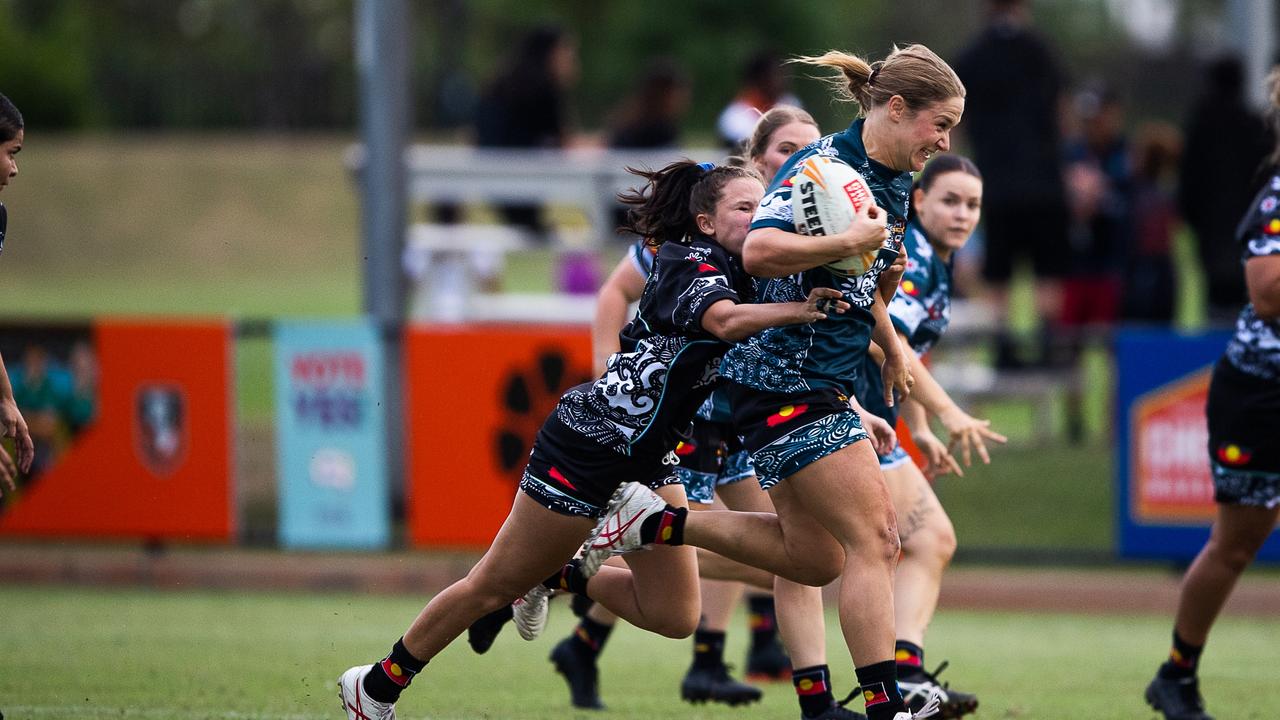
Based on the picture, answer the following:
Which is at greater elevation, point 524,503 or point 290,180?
point 524,503

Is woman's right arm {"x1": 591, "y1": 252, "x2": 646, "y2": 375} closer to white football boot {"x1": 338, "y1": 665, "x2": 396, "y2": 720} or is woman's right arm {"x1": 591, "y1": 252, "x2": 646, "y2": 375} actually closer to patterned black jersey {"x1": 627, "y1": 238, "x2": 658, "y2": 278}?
patterned black jersey {"x1": 627, "y1": 238, "x2": 658, "y2": 278}

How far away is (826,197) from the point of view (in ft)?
16.8

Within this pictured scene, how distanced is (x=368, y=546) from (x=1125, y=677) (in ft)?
16.1

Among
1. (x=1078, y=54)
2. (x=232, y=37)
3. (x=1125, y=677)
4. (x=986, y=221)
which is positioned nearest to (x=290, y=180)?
(x=232, y=37)

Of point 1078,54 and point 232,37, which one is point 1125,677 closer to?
point 1078,54

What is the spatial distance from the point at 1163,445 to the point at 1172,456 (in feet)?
0.27

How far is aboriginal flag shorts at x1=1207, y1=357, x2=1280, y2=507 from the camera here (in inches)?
248

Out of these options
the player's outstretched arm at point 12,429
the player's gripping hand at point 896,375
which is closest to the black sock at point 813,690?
the player's gripping hand at point 896,375

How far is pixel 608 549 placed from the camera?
5.85 meters

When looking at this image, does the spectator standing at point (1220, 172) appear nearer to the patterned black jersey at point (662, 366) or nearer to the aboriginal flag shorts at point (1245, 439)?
the aboriginal flag shorts at point (1245, 439)

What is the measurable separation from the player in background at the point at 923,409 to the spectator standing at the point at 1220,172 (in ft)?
22.2

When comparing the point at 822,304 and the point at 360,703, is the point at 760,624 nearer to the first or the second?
the point at 360,703

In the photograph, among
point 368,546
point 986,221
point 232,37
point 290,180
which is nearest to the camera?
Answer: point 368,546

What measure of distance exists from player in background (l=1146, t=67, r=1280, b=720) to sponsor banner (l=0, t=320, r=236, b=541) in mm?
6246
